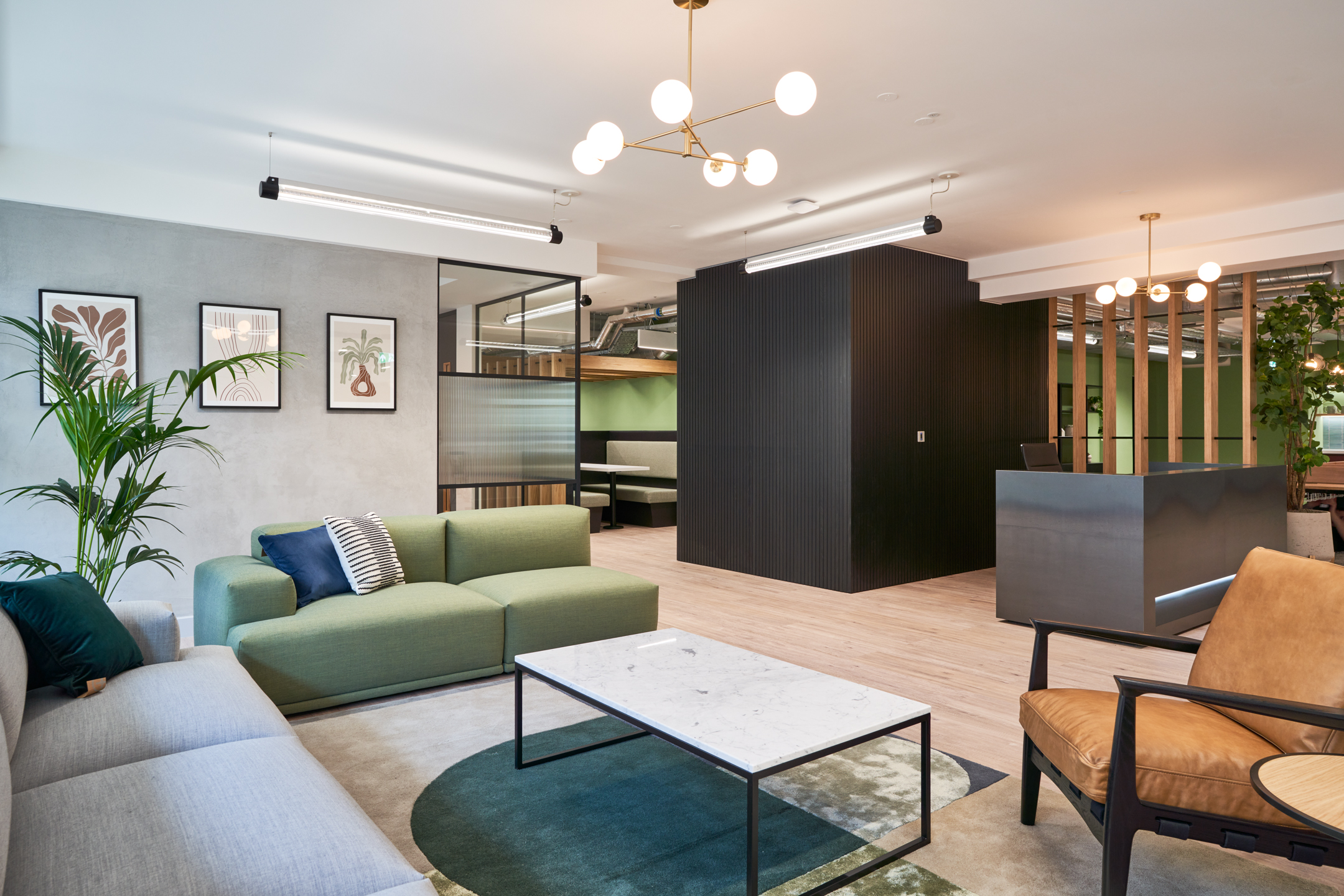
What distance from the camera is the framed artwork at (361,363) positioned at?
5.61 m

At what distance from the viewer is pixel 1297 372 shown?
22.3 ft

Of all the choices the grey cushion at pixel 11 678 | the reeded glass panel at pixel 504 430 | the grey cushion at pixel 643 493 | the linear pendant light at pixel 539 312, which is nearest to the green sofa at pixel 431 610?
the grey cushion at pixel 11 678

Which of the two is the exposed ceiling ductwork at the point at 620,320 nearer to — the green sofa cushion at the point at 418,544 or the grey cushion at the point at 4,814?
the green sofa cushion at the point at 418,544

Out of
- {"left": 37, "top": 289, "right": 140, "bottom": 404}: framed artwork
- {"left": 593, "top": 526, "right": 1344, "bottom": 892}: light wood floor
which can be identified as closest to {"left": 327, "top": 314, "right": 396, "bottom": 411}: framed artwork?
{"left": 37, "top": 289, "right": 140, "bottom": 404}: framed artwork

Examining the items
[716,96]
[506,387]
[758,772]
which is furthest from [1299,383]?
[758,772]

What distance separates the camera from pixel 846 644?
482cm

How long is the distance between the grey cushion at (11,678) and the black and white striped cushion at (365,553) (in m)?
1.55

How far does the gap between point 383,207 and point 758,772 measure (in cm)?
384

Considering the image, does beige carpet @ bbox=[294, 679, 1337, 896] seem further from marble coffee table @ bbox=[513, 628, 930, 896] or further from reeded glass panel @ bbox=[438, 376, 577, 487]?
reeded glass panel @ bbox=[438, 376, 577, 487]

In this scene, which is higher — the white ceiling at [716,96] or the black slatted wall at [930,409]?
the white ceiling at [716,96]

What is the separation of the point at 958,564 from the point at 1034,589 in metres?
1.99

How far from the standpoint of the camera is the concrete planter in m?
6.70

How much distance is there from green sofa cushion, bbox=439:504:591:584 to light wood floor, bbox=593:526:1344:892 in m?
0.90

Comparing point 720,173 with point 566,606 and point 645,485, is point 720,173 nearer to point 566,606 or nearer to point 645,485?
point 566,606
